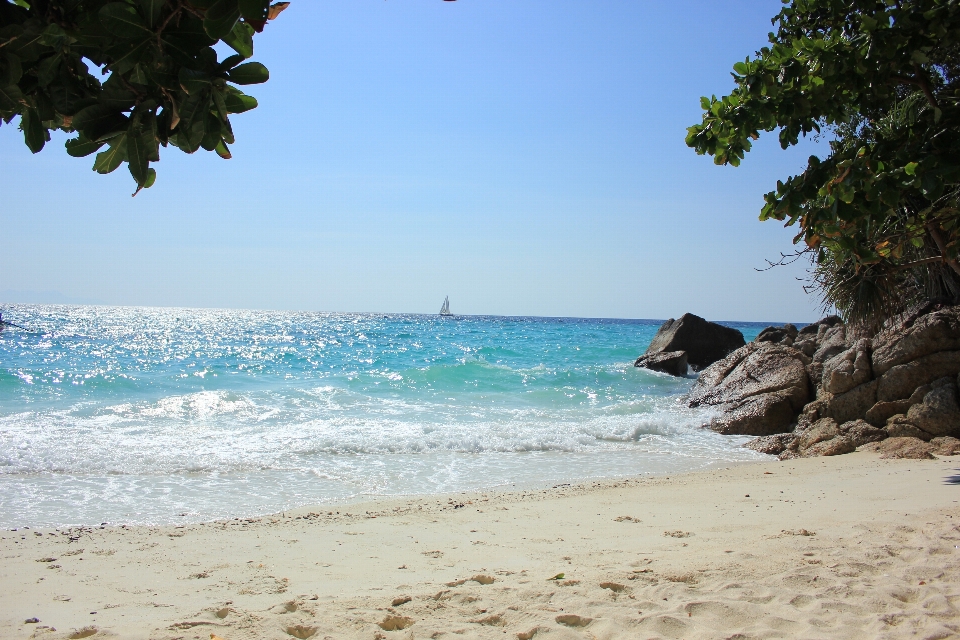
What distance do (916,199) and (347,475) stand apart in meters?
8.80

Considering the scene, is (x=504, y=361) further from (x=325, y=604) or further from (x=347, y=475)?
(x=325, y=604)

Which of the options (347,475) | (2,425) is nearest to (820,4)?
(347,475)

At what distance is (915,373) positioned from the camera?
9.01 m

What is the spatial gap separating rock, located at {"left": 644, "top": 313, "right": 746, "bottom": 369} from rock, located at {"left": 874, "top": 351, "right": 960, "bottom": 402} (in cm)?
1287

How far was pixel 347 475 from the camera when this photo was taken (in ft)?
26.7

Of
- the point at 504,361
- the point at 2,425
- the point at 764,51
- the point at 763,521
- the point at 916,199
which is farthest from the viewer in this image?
the point at 504,361

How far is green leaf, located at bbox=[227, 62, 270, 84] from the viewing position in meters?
1.77

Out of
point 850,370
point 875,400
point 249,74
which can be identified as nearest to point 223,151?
point 249,74

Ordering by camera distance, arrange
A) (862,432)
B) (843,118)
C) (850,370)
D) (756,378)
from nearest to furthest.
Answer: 1. (843,118)
2. (862,432)
3. (850,370)
4. (756,378)

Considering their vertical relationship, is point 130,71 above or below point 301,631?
above

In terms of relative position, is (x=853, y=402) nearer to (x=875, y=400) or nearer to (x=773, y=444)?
(x=875, y=400)

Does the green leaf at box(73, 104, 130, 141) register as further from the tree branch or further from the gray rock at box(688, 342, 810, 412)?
the gray rock at box(688, 342, 810, 412)

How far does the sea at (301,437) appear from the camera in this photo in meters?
7.14

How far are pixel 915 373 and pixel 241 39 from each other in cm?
1011
